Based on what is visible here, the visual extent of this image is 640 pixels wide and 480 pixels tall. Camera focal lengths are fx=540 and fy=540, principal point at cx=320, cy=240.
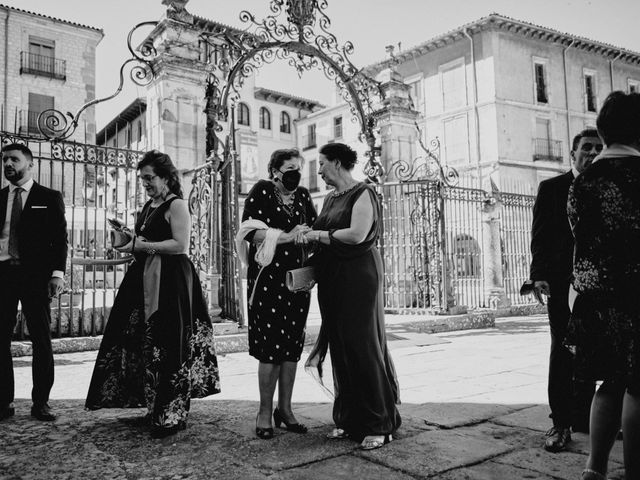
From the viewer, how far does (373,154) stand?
403 inches

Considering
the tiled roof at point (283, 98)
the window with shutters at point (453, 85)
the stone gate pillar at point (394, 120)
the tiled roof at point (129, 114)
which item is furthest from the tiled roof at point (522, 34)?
the stone gate pillar at point (394, 120)

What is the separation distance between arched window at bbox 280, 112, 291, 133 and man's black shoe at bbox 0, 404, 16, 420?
38421 mm

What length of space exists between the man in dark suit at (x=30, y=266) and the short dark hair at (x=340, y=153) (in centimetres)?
209

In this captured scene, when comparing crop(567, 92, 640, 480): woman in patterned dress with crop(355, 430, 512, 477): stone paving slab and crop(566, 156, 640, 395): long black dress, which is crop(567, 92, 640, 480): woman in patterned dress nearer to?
crop(566, 156, 640, 395): long black dress

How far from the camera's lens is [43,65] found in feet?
82.4

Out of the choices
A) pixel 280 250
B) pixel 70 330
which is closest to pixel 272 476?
pixel 280 250

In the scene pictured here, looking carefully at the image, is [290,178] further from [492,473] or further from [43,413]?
[43,413]

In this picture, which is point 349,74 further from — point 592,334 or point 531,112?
point 531,112

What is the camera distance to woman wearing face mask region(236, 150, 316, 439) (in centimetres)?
334

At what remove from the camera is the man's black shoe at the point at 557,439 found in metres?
2.96

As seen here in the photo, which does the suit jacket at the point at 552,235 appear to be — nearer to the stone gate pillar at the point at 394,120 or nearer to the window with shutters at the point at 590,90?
the stone gate pillar at the point at 394,120

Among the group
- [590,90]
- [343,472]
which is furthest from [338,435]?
[590,90]

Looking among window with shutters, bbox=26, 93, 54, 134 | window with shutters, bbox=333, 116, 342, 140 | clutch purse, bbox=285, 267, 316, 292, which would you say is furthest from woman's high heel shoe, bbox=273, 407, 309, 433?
window with shutters, bbox=333, 116, 342, 140

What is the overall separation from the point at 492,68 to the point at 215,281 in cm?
2276
